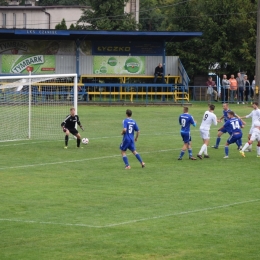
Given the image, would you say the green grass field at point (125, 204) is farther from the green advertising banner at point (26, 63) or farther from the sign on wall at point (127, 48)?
the sign on wall at point (127, 48)

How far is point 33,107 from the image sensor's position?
38.7m

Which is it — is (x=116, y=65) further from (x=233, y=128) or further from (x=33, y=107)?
(x=233, y=128)

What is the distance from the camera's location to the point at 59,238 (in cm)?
1411

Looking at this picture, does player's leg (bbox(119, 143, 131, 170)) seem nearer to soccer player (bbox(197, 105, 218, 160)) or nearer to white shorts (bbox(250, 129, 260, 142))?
soccer player (bbox(197, 105, 218, 160))

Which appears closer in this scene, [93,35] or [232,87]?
[232,87]

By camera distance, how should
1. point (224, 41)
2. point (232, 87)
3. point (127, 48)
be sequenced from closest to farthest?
1. point (232, 87)
2. point (127, 48)
3. point (224, 41)

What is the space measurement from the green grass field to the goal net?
124 inches

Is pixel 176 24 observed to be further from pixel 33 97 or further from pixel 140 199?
pixel 140 199

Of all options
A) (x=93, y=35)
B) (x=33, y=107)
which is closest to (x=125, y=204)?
(x=33, y=107)

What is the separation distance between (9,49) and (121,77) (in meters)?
8.09

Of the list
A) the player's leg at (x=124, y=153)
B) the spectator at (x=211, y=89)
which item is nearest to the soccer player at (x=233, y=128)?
the player's leg at (x=124, y=153)

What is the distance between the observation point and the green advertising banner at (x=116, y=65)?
52844 mm

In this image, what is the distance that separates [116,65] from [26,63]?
6296mm

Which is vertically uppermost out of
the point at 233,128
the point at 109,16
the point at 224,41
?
the point at 109,16
